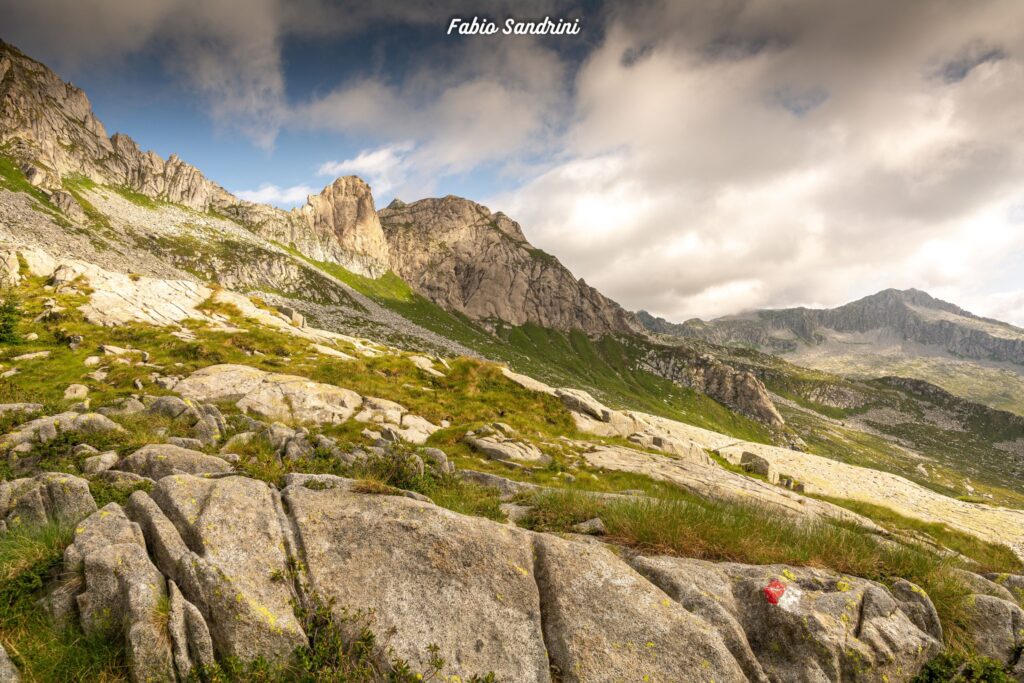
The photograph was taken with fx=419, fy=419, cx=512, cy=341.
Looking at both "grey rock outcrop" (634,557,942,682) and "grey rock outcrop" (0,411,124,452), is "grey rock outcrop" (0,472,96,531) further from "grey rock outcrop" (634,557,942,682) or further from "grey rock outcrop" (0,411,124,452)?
"grey rock outcrop" (634,557,942,682)

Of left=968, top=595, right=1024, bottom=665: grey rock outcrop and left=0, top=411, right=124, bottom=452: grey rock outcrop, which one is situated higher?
left=968, top=595, right=1024, bottom=665: grey rock outcrop

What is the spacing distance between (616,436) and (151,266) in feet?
676

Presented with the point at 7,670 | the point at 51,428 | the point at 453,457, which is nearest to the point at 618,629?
the point at 7,670

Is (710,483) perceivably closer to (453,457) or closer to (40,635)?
(453,457)

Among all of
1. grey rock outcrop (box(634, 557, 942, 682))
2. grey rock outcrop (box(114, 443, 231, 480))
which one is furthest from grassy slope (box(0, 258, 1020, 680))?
grey rock outcrop (box(114, 443, 231, 480))

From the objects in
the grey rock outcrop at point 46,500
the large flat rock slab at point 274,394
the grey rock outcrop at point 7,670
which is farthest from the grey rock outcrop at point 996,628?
the large flat rock slab at point 274,394

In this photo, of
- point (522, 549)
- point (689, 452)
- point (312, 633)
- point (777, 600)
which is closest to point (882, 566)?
point (777, 600)

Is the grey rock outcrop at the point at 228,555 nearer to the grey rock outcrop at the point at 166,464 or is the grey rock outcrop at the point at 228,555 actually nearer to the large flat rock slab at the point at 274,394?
the grey rock outcrop at the point at 166,464

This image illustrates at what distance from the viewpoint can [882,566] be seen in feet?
27.5

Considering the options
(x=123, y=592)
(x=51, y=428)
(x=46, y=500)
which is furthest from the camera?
(x=51, y=428)

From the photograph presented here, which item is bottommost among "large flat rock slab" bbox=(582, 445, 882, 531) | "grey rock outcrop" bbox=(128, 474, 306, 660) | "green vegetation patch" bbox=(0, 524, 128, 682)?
"large flat rock slab" bbox=(582, 445, 882, 531)

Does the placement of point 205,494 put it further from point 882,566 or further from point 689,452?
point 689,452

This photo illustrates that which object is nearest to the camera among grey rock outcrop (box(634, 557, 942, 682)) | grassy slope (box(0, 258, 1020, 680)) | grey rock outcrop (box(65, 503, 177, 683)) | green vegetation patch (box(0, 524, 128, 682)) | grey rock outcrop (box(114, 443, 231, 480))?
green vegetation patch (box(0, 524, 128, 682))

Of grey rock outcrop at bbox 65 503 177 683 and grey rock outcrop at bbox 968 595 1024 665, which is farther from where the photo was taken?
grey rock outcrop at bbox 968 595 1024 665
